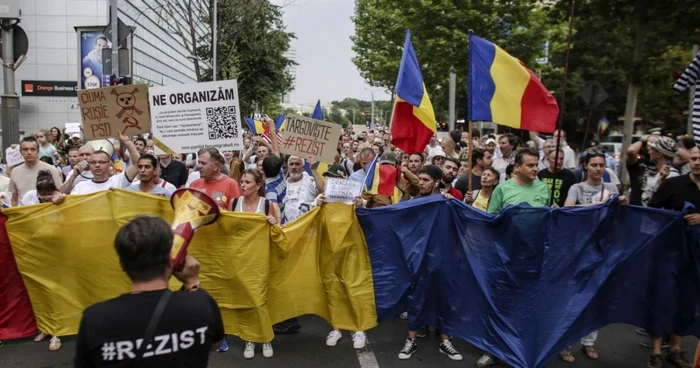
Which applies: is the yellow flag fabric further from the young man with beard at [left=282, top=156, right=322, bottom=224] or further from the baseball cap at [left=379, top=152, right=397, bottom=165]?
the baseball cap at [left=379, top=152, right=397, bottom=165]

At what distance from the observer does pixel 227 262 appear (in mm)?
5203

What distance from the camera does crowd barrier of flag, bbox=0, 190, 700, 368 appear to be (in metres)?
4.82

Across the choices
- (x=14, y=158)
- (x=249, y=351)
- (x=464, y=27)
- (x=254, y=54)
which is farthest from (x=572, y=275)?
(x=254, y=54)

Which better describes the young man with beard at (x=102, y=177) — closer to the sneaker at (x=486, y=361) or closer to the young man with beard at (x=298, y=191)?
the young man with beard at (x=298, y=191)

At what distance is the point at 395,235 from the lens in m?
5.48

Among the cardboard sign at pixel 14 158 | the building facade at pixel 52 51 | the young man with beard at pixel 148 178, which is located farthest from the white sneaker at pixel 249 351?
the building facade at pixel 52 51

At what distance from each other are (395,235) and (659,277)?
2.17m

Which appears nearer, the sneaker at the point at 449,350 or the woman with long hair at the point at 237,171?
the sneaker at the point at 449,350

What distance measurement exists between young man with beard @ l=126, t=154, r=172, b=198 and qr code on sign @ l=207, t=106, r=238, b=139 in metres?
1.07

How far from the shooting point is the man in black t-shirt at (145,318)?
2.20 metres

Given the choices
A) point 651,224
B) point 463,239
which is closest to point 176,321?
point 463,239

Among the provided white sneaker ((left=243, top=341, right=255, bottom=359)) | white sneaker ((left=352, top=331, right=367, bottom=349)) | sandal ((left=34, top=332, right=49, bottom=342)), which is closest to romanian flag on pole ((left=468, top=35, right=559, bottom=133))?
white sneaker ((left=352, top=331, right=367, bottom=349))

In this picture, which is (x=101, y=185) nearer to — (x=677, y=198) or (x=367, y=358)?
(x=367, y=358)

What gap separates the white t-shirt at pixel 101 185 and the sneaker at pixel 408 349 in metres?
3.13
